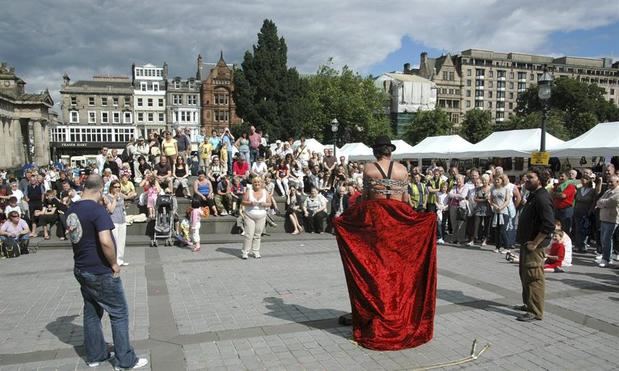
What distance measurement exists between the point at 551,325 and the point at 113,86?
8666 centimetres

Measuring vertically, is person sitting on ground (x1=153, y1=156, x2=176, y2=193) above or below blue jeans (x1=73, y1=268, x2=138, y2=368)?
above

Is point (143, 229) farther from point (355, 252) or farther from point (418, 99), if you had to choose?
point (418, 99)

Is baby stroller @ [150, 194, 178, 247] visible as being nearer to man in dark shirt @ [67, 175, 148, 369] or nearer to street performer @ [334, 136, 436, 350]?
man in dark shirt @ [67, 175, 148, 369]

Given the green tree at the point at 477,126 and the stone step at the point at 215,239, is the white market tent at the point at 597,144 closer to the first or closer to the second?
the stone step at the point at 215,239

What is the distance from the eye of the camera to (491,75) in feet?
366

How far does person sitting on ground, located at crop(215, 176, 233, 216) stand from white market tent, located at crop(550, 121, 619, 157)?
14595mm

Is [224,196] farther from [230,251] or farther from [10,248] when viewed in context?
[10,248]

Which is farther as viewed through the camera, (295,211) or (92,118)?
(92,118)

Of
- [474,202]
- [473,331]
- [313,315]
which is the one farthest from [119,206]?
[474,202]

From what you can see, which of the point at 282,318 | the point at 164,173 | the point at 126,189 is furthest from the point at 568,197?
the point at 126,189

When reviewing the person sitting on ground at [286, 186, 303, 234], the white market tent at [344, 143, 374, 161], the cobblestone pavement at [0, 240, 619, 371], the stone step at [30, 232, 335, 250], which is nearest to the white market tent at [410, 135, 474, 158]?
the white market tent at [344, 143, 374, 161]

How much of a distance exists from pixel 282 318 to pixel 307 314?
0.36m

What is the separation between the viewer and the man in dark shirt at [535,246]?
5.77m

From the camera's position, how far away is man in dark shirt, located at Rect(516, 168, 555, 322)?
5.77m
